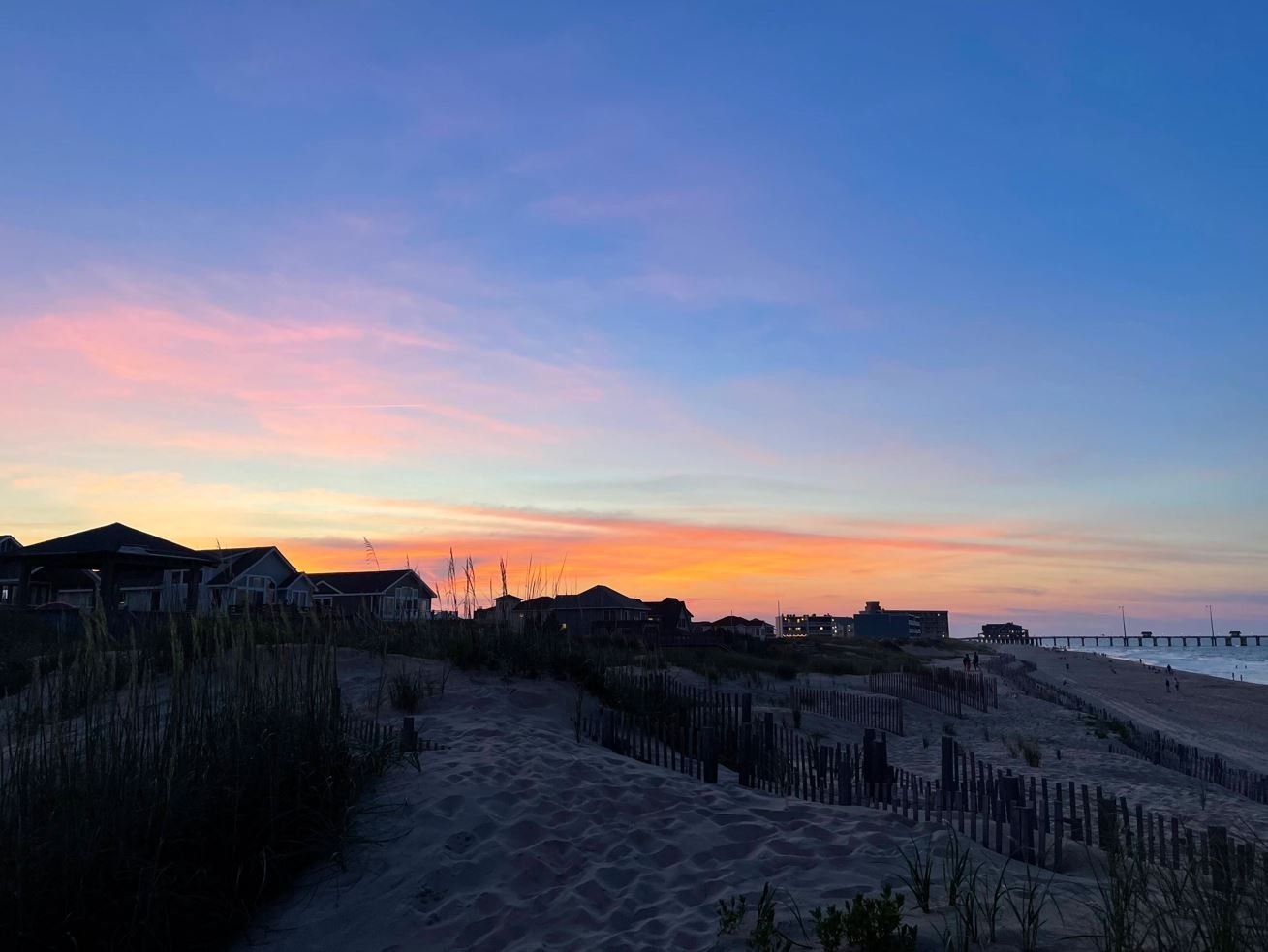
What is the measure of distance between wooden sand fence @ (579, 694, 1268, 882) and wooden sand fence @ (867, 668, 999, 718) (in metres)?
14.8

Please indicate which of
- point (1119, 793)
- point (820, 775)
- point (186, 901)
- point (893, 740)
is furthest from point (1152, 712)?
point (186, 901)

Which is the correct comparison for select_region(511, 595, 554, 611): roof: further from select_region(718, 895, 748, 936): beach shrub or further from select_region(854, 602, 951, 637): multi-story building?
select_region(854, 602, 951, 637): multi-story building

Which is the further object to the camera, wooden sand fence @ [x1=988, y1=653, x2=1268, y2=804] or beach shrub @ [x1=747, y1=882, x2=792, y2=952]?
wooden sand fence @ [x1=988, y1=653, x2=1268, y2=804]

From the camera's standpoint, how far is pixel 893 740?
66.1 feet

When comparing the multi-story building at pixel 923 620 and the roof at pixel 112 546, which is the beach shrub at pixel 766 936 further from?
the multi-story building at pixel 923 620

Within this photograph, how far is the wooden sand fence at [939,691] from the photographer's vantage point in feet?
88.0

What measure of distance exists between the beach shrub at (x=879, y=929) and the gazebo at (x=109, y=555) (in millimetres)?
21540

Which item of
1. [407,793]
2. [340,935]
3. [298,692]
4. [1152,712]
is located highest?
[298,692]

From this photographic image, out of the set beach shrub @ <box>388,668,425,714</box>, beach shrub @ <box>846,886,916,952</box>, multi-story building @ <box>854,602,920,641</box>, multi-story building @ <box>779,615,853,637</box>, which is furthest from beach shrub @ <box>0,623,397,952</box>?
multi-story building @ <box>854,602,920,641</box>

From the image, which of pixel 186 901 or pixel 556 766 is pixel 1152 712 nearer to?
pixel 556 766

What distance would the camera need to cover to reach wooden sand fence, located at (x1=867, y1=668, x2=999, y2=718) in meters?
26.8

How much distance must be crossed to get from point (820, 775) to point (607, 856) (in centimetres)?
296

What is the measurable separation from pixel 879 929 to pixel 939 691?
79.7ft

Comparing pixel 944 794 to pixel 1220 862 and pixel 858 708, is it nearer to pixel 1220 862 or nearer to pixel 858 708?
pixel 1220 862
